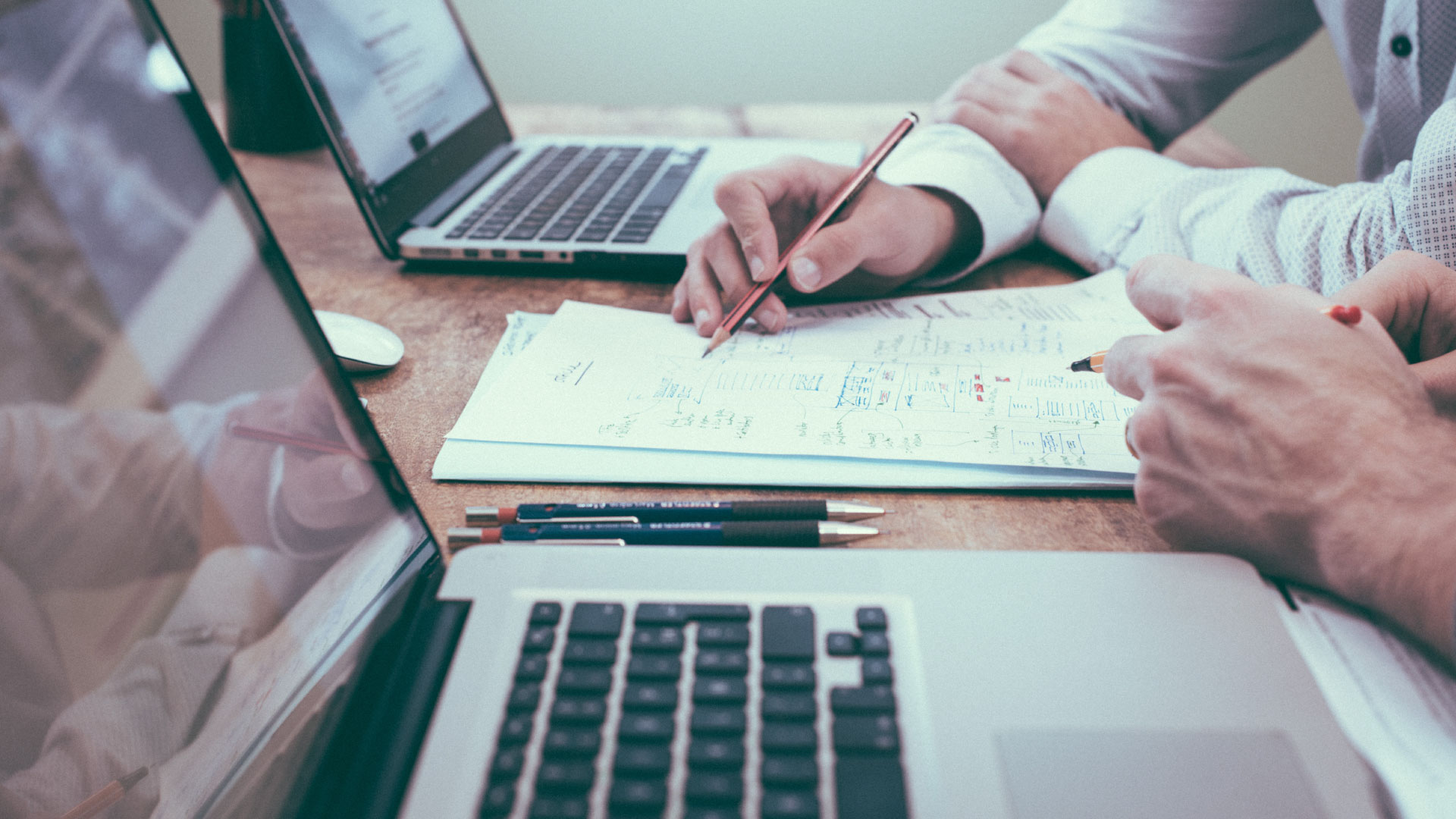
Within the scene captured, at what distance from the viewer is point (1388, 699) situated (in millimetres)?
296

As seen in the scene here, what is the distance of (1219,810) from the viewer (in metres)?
0.25

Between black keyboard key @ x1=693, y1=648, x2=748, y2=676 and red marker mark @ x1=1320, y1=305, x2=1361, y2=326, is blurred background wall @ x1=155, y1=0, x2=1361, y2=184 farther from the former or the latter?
black keyboard key @ x1=693, y1=648, x2=748, y2=676

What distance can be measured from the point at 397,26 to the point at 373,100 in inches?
5.5

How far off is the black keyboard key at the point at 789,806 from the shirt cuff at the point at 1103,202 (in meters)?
0.56

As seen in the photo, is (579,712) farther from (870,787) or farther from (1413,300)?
(1413,300)

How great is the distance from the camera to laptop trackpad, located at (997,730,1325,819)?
9.9 inches

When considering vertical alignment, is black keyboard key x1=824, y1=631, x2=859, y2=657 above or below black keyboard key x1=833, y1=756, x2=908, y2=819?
above

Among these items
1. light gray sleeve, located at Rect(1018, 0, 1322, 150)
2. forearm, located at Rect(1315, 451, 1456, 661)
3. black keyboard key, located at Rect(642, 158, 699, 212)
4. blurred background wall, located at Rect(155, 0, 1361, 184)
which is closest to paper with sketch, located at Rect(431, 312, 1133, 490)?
forearm, located at Rect(1315, 451, 1456, 661)

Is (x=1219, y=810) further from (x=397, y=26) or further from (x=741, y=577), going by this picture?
(x=397, y=26)

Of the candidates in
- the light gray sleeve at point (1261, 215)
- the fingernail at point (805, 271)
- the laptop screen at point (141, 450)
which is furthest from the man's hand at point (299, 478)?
the light gray sleeve at point (1261, 215)

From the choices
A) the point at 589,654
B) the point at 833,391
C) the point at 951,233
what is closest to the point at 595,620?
the point at 589,654

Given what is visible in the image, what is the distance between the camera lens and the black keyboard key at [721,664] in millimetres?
286

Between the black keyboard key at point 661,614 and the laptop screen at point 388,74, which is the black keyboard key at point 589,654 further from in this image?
the laptop screen at point 388,74

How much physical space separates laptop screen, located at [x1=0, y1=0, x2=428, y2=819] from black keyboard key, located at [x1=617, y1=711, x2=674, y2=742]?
122 millimetres
